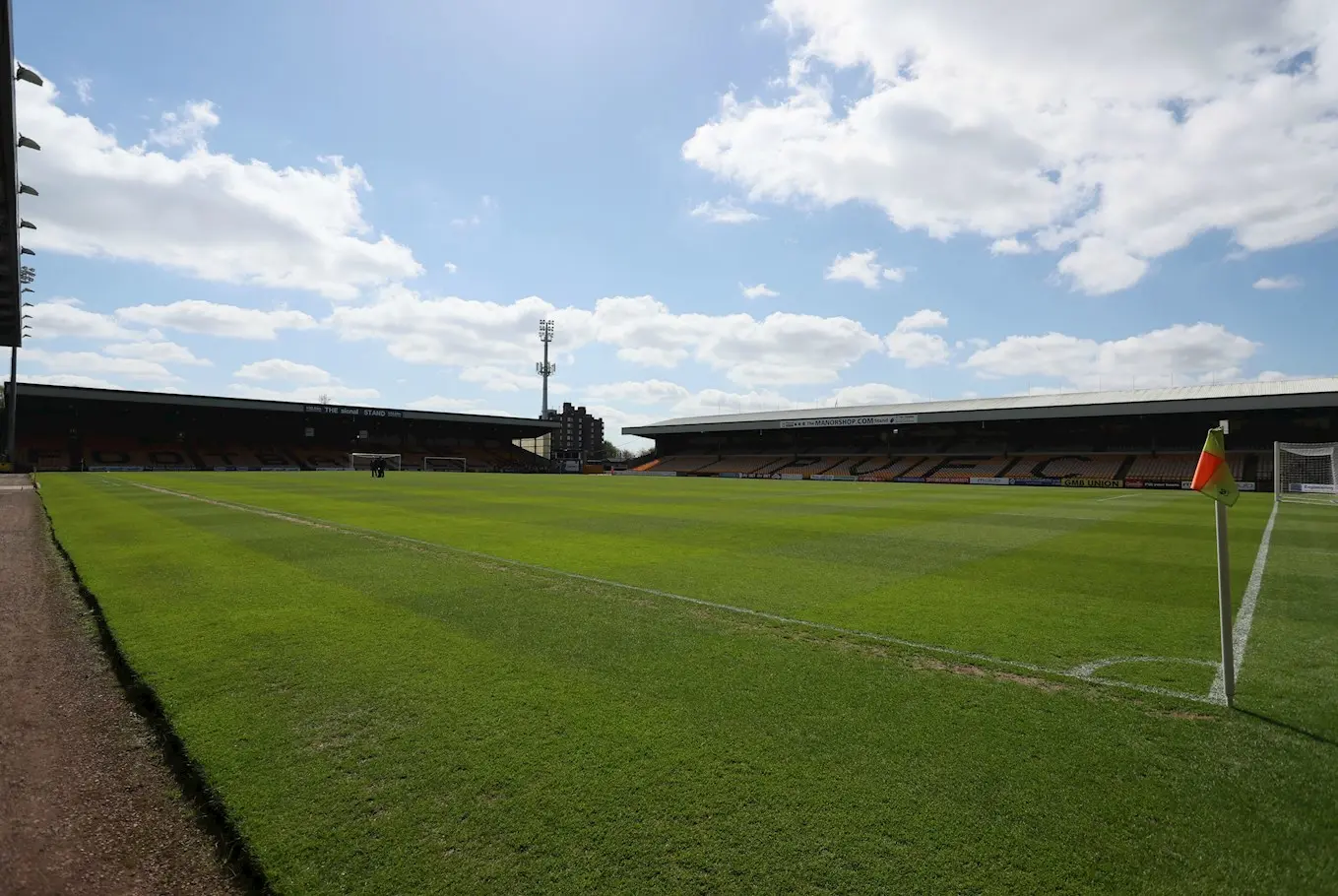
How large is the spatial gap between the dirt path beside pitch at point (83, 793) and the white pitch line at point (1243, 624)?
6135mm

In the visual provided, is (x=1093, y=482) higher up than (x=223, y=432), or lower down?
lower down

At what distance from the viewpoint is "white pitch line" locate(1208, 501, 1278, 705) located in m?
4.74

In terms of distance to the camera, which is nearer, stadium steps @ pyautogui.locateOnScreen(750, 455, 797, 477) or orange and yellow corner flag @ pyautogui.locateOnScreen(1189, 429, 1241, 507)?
orange and yellow corner flag @ pyautogui.locateOnScreen(1189, 429, 1241, 507)

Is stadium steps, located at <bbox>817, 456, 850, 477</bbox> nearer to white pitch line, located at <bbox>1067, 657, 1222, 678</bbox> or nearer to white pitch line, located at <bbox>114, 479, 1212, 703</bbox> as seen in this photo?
white pitch line, located at <bbox>114, 479, 1212, 703</bbox>

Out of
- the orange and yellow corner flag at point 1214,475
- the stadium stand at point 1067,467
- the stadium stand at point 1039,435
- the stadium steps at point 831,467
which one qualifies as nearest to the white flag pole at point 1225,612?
the orange and yellow corner flag at point 1214,475

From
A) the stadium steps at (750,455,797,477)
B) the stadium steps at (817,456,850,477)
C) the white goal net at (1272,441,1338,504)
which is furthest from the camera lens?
the stadium steps at (750,455,797,477)

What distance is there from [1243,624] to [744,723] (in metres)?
6.24

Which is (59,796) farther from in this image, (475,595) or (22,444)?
(22,444)

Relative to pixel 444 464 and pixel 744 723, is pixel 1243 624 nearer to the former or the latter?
pixel 744 723

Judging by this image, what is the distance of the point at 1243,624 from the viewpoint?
682cm

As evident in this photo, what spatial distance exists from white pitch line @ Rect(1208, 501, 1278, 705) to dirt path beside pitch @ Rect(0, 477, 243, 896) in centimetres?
613

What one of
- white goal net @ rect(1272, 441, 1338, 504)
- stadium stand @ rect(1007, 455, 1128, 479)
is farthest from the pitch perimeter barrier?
white goal net @ rect(1272, 441, 1338, 504)

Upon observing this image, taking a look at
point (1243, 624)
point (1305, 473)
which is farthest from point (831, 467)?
point (1243, 624)

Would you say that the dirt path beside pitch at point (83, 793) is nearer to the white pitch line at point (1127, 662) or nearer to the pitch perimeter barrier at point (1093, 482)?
the white pitch line at point (1127, 662)
